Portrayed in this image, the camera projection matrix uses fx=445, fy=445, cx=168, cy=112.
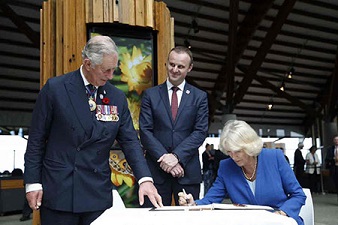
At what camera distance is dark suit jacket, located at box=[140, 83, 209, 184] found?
8.29 feet

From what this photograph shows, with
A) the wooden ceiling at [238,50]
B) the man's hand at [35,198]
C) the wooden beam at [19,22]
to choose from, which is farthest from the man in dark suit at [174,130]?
the wooden beam at [19,22]

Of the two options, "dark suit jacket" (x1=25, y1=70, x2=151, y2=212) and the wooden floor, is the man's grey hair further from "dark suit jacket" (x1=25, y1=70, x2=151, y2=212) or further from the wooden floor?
the wooden floor

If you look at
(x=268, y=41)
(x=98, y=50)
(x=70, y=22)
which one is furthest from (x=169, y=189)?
(x=268, y=41)

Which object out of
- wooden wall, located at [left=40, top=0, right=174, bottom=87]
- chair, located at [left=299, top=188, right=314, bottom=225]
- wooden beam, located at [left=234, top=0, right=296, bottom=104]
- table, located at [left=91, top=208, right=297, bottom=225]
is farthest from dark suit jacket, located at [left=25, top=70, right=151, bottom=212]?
wooden beam, located at [left=234, top=0, right=296, bottom=104]

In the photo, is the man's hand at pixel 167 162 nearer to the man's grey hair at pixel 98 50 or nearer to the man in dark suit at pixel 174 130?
the man in dark suit at pixel 174 130

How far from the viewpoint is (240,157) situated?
6.41ft

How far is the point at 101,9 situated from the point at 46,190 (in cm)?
213

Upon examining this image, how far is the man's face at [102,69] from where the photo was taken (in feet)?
6.07

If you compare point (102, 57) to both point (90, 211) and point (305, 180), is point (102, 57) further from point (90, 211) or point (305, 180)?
point (305, 180)

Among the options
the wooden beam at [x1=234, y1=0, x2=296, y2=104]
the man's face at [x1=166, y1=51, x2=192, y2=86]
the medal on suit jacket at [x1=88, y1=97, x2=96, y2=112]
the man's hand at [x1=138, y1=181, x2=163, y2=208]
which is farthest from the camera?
the wooden beam at [x1=234, y1=0, x2=296, y2=104]

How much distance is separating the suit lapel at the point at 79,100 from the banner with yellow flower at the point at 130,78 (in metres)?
1.76

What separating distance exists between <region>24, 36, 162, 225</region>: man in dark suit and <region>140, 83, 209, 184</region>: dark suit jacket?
23.1 inches

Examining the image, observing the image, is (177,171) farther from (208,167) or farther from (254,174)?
(208,167)

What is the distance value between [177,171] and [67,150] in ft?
2.55
